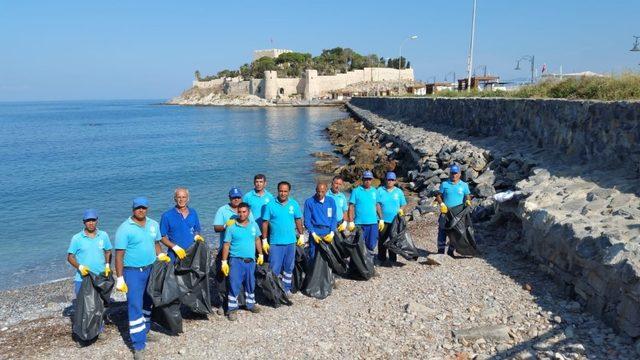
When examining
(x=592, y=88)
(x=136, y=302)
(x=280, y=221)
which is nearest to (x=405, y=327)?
(x=280, y=221)

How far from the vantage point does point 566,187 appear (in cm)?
813

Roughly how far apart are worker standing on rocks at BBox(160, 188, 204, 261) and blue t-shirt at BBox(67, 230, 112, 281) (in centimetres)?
73

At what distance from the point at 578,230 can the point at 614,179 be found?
2.36 m

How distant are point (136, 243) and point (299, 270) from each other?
2461 millimetres

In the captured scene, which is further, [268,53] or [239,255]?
[268,53]

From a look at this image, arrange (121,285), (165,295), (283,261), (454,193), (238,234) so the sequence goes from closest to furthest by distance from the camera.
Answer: (121,285)
(165,295)
(238,234)
(283,261)
(454,193)

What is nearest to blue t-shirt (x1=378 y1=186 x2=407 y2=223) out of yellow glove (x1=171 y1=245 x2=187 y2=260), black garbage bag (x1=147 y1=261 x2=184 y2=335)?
yellow glove (x1=171 y1=245 x2=187 y2=260)

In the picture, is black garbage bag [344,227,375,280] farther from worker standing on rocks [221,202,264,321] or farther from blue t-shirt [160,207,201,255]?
blue t-shirt [160,207,201,255]

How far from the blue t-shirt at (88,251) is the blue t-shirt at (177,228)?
73 cm

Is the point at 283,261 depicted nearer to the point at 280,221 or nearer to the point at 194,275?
the point at 280,221

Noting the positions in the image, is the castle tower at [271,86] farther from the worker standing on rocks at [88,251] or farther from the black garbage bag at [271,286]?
the worker standing on rocks at [88,251]

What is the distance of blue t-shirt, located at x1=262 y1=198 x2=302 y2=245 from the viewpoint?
6285 millimetres

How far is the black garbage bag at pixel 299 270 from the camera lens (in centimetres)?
679

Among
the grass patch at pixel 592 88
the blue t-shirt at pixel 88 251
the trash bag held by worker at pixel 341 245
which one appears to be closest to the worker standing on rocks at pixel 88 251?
the blue t-shirt at pixel 88 251
